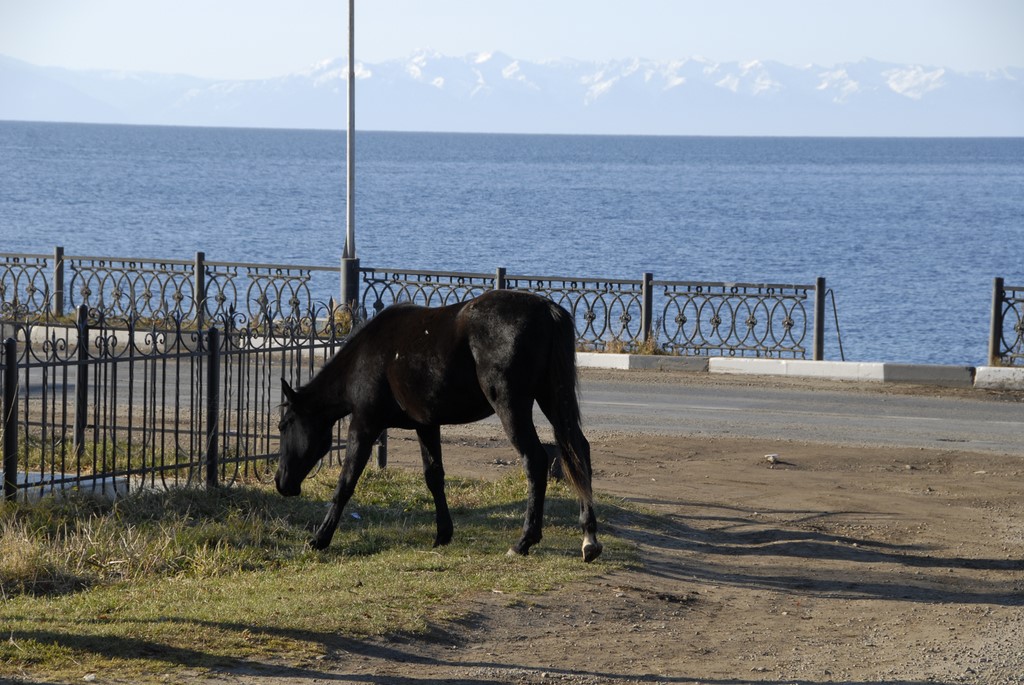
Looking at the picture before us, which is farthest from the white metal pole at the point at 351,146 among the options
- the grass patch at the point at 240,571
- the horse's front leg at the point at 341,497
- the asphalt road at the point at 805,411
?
the horse's front leg at the point at 341,497

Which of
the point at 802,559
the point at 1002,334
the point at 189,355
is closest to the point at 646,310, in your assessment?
the point at 1002,334

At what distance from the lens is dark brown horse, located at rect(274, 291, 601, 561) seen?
9336 millimetres

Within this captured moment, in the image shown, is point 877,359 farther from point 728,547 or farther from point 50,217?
point 50,217

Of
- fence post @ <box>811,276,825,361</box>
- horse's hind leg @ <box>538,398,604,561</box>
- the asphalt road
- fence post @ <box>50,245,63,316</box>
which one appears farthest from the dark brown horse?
fence post @ <box>50,245,63,316</box>

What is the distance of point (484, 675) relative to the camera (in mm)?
6984

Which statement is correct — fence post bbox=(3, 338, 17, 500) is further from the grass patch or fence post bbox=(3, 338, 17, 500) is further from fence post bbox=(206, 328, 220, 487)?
fence post bbox=(206, 328, 220, 487)

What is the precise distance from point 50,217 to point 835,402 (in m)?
79.2

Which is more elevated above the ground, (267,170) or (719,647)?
(267,170)

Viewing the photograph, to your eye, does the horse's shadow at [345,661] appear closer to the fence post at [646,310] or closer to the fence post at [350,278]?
the fence post at [646,310]

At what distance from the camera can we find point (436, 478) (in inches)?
399

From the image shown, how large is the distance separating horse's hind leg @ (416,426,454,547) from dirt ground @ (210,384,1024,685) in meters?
1.42

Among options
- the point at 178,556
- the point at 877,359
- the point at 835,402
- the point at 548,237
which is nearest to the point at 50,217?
the point at 548,237

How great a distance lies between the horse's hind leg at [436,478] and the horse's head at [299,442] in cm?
87

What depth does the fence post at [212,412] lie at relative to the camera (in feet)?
38.6
